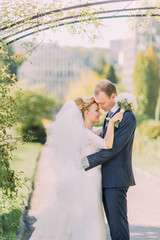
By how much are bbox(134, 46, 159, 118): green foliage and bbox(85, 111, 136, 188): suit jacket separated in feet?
89.8

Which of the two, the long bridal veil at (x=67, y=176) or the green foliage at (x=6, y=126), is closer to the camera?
the long bridal veil at (x=67, y=176)

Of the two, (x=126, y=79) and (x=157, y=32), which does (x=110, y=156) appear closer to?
(x=157, y=32)

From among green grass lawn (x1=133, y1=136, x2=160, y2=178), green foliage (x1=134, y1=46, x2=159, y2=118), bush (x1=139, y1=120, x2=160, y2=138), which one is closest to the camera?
green grass lawn (x1=133, y1=136, x2=160, y2=178)

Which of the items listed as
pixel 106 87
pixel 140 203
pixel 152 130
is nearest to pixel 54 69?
pixel 152 130

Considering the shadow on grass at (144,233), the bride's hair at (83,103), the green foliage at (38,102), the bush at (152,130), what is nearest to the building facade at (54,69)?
the green foliage at (38,102)

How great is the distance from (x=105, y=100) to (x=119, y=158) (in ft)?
2.05

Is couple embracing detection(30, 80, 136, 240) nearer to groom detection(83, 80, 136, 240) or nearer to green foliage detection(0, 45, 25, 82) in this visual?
groom detection(83, 80, 136, 240)

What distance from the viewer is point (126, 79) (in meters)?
80.2

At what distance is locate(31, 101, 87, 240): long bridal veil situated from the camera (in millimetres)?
5137

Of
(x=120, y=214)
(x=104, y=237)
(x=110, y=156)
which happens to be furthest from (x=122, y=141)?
(x=104, y=237)

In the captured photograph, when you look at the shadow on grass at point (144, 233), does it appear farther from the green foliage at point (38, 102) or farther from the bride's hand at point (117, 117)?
the green foliage at point (38, 102)

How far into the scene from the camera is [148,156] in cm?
1988

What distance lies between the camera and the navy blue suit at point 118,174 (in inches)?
186

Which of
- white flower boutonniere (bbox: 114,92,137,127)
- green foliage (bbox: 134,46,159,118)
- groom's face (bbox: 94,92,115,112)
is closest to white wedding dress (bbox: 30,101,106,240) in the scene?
groom's face (bbox: 94,92,115,112)
